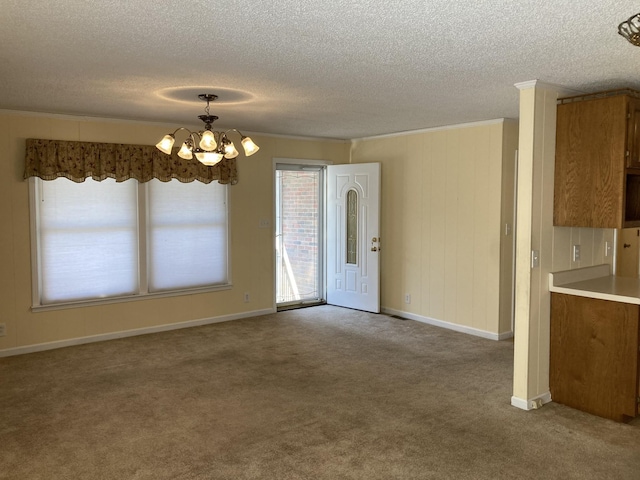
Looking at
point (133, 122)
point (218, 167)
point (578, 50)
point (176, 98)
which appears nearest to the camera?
point (578, 50)

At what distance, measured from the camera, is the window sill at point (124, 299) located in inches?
209

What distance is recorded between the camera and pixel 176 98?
14.3 ft

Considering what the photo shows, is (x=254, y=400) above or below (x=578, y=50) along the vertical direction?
below

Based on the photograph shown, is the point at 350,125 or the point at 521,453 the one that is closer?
the point at 521,453

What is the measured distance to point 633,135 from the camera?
12.0 ft

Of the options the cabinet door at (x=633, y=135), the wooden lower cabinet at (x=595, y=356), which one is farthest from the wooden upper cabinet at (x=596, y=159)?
the wooden lower cabinet at (x=595, y=356)

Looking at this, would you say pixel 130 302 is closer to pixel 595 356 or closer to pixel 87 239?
pixel 87 239

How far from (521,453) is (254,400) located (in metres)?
1.88

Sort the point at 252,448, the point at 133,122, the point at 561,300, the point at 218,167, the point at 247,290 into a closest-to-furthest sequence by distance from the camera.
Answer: the point at 252,448 → the point at 561,300 → the point at 133,122 → the point at 218,167 → the point at 247,290

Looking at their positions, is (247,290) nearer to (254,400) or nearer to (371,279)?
(371,279)

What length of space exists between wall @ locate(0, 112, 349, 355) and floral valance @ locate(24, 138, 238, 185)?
0.41 ft

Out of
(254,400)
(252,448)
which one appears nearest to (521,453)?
(252,448)

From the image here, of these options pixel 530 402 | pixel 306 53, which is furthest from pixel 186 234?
pixel 530 402

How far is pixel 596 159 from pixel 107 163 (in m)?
4.50
